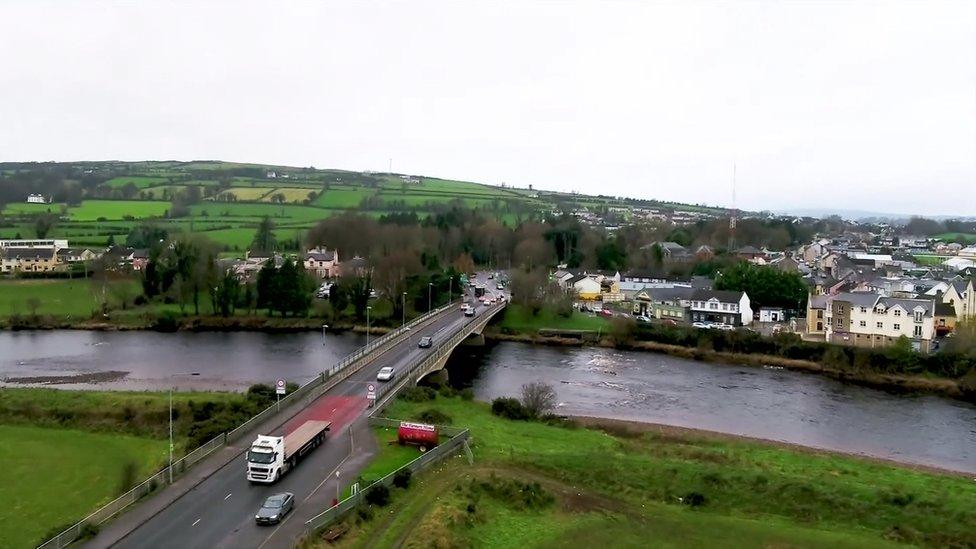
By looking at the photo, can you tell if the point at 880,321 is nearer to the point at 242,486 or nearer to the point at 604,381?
the point at 604,381

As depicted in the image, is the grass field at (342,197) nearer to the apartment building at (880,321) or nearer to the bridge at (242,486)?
the apartment building at (880,321)

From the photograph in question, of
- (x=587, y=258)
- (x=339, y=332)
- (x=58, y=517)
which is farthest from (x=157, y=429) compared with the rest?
(x=587, y=258)

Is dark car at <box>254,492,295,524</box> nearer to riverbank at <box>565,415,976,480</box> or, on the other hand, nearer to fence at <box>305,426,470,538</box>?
fence at <box>305,426,470,538</box>

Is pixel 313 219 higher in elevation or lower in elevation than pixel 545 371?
higher

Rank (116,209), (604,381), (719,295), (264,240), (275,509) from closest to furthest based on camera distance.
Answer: (275,509) → (604,381) → (719,295) → (264,240) → (116,209)

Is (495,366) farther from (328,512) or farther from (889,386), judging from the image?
(328,512)

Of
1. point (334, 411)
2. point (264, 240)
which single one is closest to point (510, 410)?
point (334, 411)

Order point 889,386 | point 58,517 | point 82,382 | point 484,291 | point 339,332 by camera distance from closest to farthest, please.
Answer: point 58,517 → point 82,382 → point 889,386 → point 339,332 → point 484,291
